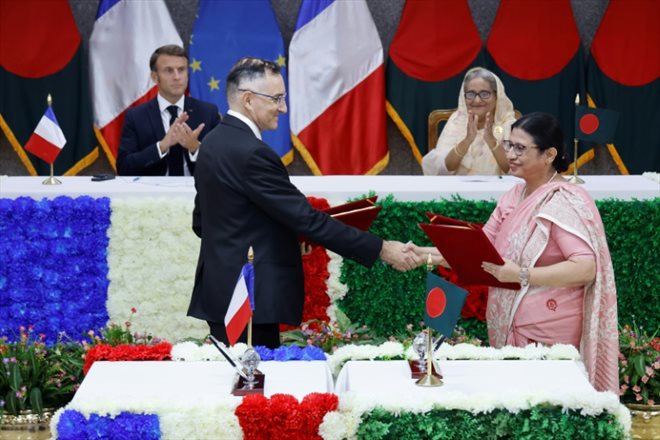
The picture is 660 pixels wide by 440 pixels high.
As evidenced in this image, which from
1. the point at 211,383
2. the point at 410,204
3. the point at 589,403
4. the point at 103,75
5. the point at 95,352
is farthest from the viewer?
the point at 103,75

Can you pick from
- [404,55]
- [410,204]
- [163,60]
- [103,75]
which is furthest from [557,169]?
[103,75]

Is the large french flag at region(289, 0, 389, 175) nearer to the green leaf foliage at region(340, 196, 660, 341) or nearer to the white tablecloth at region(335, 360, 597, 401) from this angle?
the green leaf foliage at region(340, 196, 660, 341)

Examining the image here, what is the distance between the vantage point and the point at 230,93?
401cm

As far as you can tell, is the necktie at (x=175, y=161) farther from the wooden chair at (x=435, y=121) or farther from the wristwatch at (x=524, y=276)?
the wristwatch at (x=524, y=276)

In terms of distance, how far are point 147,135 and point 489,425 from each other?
374 cm

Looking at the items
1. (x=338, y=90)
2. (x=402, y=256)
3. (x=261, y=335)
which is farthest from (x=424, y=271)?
(x=338, y=90)

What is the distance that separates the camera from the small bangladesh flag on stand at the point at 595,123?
5.57 m

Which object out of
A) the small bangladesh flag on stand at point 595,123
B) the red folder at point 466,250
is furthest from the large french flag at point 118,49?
the red folder at point 466,250

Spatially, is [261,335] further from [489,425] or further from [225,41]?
[225,41]

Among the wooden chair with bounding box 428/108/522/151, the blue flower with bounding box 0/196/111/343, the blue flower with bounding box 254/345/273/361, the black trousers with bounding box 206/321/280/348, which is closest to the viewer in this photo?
the blue flower with bounding box 254/345/273/361

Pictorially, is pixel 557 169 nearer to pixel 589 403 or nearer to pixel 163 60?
pixel 589 403

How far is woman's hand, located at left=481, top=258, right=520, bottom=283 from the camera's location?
386 centimetres

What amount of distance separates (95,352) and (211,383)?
0.45 meters

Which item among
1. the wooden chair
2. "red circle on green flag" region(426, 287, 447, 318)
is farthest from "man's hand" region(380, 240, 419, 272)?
the wooden chair
